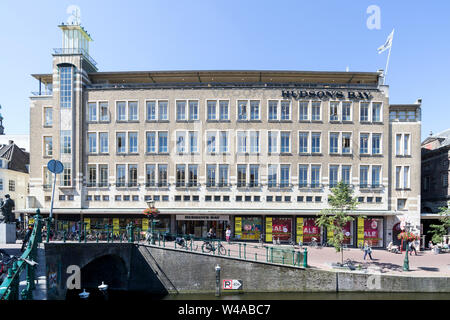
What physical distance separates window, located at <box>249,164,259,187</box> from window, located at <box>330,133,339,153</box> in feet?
29.6

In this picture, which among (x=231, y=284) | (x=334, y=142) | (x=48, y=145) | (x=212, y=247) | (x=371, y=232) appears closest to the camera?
(x=231, y=284)

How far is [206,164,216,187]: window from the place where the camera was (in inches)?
1389

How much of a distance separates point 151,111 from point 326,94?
67.7 ft

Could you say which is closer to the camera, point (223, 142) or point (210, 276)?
point (210, 276)

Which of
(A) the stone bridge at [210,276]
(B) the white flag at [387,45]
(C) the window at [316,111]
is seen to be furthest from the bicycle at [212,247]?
(B) the white flag at [387,45]

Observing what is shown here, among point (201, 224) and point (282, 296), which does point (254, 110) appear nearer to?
point (201, 224)

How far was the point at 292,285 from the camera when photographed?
2277 cm

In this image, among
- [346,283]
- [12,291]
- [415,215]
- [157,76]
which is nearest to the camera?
[12,291]

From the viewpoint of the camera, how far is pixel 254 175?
116ft

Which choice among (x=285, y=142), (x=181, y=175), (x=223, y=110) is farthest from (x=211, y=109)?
(x=285, y=142)

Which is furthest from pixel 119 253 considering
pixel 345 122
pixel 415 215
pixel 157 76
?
pixel 415 215

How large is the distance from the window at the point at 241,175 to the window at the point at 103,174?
612 inches

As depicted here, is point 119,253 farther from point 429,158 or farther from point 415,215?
point 429,158

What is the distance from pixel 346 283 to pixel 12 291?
2116 cm
